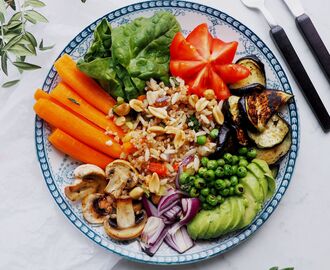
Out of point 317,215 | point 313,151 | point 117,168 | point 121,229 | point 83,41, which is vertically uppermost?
point 83,41

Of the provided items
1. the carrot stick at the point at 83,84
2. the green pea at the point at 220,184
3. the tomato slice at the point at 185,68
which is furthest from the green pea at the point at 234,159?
the carrot stick at the point at 83,84

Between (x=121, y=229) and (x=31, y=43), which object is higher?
(x=31, y=43)

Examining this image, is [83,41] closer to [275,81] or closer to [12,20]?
[12,20]

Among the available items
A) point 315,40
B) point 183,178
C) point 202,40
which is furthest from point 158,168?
point 315,40

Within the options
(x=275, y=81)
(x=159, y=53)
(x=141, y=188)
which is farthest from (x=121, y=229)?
(x=275, y=81)

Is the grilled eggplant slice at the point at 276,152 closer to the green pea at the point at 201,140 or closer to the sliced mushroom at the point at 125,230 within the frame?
the green pea at the point at 201,140

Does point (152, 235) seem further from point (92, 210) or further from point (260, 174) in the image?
point (260, 174)
